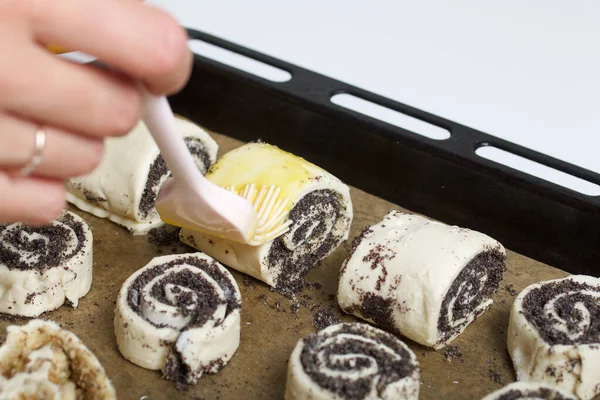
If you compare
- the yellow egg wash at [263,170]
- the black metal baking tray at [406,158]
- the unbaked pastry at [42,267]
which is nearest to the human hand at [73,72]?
the unbaked pastry at [42,267]

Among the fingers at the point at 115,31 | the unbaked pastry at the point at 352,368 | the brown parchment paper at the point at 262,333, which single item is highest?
the fingers at the point at 115,31

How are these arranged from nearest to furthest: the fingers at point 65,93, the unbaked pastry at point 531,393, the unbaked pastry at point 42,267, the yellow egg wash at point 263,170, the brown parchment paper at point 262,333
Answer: the fingers at point 65,93 → the unbaked pastry at point 531,393 → the brown parchment paper at point 262,333 → the unbaked pastry at point 42,267 → the yellow egg wash at point 263,170

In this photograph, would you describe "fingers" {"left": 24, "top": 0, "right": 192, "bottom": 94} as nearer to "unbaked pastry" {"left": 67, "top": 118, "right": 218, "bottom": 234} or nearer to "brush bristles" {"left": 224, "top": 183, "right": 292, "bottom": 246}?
"brush bristles" {"left": 224, "top": 183, "right": 292, "bottom": 246}

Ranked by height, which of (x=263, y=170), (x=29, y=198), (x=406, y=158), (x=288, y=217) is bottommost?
(x=288, y=217)

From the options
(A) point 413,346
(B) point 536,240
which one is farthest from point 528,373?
(B) point 536,240

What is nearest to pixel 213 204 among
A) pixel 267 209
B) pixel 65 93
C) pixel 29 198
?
pixel 267 209

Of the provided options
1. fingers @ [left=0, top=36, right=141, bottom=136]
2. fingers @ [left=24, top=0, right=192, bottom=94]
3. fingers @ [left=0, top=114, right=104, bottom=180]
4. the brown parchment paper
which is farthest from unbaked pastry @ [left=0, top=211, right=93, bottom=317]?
fingers @ [left=24, top=0, right=192, bottom=94]

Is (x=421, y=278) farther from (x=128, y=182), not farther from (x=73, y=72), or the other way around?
(x=73, y=72)

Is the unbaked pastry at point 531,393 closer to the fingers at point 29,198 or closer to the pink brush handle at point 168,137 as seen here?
the pink brush handle at point 168,137

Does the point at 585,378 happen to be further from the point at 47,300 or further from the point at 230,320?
the point at 47,300
